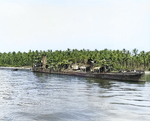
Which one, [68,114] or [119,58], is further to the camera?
[119,58]

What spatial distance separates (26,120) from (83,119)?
587cm

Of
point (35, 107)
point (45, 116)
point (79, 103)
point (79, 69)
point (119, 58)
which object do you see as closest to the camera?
point (45, 116)

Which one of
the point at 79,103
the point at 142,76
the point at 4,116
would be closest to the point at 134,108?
the point at 79,103

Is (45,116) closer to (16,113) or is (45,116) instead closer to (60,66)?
(16,113)

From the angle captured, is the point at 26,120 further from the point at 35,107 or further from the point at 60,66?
the point at 60,66

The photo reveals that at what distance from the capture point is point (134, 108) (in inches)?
1199

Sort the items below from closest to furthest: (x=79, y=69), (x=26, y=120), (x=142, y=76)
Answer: (x=26, y=120), (x=142, y=76), (x=79, y=69)

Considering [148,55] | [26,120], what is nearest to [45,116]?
[26,120]

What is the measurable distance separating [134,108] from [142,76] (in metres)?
52.1

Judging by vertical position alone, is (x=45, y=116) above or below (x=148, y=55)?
below

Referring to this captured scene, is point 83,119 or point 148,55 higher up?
point 148,55

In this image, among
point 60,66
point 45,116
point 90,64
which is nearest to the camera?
point 45,116

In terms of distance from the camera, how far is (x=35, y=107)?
30188 mm

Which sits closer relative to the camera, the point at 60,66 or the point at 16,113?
the point at 16,113
